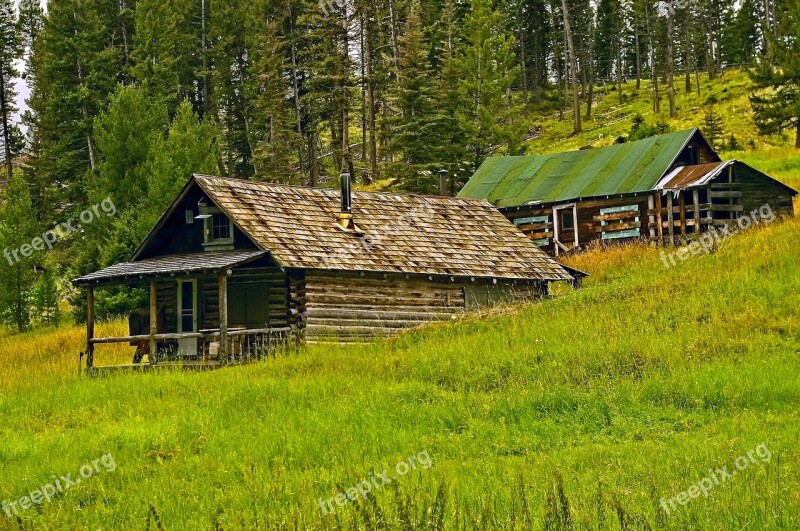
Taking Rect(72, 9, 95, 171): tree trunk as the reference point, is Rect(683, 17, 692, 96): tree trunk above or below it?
above

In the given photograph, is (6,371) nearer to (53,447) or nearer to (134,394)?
(134,394)

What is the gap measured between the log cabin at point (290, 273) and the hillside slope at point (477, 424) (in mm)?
2656

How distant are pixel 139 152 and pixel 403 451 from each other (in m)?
35.3

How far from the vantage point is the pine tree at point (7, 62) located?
213 ft

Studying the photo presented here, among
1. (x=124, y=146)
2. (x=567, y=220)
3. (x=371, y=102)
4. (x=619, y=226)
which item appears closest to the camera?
(x=619, y=226)

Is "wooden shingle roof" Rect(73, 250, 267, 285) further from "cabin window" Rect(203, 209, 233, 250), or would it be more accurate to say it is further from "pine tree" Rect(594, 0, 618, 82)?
"pine tree" Rect(594, 0, 618, 82)

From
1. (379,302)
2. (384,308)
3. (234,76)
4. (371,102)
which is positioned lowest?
(384,308)

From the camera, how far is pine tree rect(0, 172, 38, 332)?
4428 cm

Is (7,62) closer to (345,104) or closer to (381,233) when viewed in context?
(345,104)

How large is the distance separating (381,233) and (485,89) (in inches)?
1177

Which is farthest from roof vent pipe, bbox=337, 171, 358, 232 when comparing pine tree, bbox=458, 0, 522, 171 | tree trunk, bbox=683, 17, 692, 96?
tree trunk, bbox=683, 17, 692, 96

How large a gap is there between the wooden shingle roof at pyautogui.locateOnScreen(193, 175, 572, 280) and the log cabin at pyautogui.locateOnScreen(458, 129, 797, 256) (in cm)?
649

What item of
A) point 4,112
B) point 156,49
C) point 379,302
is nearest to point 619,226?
point 379,302

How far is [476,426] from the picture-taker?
17.0 metres
